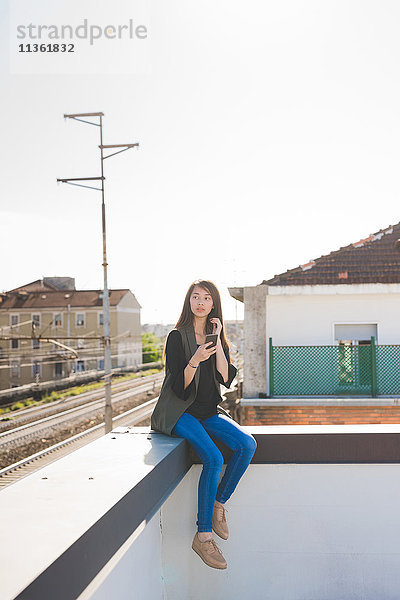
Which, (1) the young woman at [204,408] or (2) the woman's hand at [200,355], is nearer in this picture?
(1) the young woman at [204,408]

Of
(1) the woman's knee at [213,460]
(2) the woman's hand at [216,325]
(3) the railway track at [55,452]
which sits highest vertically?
(2) the woman's hand at [216,325]

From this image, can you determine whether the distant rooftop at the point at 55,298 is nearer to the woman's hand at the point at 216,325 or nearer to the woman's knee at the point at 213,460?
the woman's hand at the point at 216,325

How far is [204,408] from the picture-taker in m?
2.82

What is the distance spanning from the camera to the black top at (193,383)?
274 centimetres

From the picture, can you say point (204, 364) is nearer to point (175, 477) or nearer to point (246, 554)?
point (175, 477)

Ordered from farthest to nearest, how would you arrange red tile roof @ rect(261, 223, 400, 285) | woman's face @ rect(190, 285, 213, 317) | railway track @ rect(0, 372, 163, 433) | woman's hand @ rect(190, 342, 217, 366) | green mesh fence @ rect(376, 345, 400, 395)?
railway track @ rect(0, 372, 163, 433), red tile roof @ rect(261, 223, 400, 285), green mesh fence @ rect(376, 345, 400, 395), woman's face @ rect(190, 285, 213, 317), woman's hand @ rect(190, 342, 217, 366)

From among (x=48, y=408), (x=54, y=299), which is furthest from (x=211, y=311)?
(x=54, y=299)

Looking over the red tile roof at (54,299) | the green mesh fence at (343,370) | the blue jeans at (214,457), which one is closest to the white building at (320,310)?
the green mesh fence at (343,370)

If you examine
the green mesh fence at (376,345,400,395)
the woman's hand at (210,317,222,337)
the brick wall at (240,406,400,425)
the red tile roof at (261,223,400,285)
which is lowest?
the brick wall at (240,406,400,425)

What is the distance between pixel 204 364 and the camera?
9.50ft

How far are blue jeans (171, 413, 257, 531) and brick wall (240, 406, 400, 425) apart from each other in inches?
337

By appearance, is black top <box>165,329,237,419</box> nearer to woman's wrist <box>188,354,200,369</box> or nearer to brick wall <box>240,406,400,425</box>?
woman's wrist <box>188,354,200,369</box>

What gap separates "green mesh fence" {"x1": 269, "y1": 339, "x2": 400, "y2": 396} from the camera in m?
11.1

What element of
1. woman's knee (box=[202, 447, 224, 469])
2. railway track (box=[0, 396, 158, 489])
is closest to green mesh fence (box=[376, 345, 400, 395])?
railway track (box=[0, 396, 158, 489])
